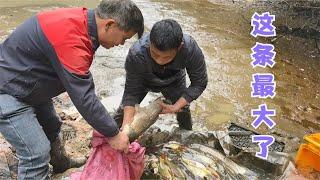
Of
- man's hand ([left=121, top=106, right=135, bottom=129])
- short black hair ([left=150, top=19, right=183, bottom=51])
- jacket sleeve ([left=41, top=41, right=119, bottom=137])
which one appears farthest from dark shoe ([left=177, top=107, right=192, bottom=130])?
jacket sleeve ([left=41, top=41, right=119, bottom=137])

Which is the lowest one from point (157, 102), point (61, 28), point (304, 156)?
point (304, 156)

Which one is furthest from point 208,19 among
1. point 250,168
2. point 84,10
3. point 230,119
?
point 84,10

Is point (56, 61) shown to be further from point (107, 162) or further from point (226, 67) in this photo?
point (226, 67)

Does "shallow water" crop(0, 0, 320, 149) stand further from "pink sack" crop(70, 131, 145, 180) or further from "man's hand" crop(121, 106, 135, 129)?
"pink sack" crop(70, 131, 145, 180)

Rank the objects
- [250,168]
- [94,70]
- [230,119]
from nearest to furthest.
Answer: [250,168], [230,119], [94,70]

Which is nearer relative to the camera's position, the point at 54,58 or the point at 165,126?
the point at 54,58

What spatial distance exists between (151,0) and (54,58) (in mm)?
7586

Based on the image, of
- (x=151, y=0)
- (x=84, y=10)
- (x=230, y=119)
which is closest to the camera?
(x=84, y=10)

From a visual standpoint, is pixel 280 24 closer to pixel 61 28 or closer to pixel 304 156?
pixel 304 156

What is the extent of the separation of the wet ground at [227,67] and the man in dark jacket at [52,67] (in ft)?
7.47

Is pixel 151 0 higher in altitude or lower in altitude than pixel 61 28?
lower

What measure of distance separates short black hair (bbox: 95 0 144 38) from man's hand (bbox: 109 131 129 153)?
0.69 metres

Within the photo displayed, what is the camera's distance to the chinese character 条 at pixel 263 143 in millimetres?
3699

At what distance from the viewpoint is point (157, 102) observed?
3.41 metres
